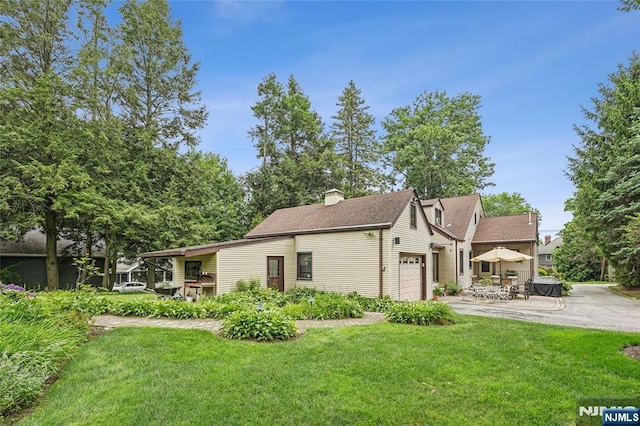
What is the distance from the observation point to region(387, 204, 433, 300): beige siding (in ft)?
43.3

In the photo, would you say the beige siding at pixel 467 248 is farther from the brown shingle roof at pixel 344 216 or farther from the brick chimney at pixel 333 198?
the brick chimney at pixel 333 198

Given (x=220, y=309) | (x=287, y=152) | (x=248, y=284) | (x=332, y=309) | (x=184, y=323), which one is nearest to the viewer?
(x=184, y=323)

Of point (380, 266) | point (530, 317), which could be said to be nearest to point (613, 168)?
point (530, 317)

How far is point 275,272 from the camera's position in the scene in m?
15.1

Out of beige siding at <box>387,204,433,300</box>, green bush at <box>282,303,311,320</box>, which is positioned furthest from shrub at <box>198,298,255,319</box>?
beige siding at <box>387,204,433,300</box>

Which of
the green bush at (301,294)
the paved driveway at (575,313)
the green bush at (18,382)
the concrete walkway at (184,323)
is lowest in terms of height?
the paved driveway at (575,313)

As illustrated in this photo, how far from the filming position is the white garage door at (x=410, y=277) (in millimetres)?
14131

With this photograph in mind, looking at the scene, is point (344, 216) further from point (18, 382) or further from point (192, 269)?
point (18, 382)

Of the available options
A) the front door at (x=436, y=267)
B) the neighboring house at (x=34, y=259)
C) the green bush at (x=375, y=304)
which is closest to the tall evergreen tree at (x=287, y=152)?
the front door at (x=436, y=267)

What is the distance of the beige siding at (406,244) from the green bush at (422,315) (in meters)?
4.02

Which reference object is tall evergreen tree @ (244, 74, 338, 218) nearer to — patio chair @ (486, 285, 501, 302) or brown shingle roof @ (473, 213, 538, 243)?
brown shingle roof @ (473, 213, 538, 243)

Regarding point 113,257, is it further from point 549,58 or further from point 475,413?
point 549,58

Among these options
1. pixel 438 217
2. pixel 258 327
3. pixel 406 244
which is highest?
pixel 438 217

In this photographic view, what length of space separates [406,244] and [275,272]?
5945mm
